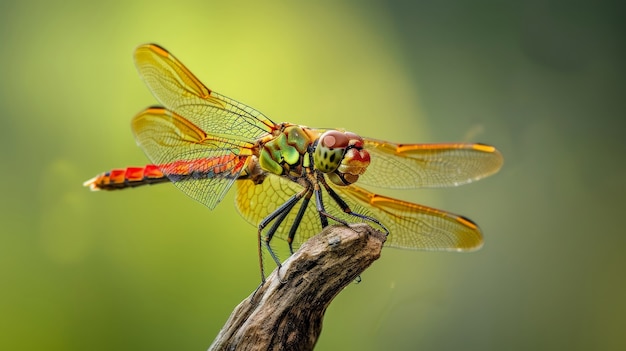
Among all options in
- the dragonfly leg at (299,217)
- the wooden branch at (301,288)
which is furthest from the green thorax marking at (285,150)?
the wooden branch at (301,288)

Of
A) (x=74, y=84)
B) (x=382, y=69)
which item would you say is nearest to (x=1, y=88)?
(x=74, y=84)

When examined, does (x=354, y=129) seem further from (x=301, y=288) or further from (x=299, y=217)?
(x=301, y=288)

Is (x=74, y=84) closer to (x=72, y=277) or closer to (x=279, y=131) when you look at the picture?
(x=72, y=277)

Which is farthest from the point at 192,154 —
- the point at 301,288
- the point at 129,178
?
the point at 301,288

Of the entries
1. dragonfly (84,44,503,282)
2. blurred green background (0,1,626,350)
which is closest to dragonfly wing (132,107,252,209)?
dragonfly (84,44,503,282)

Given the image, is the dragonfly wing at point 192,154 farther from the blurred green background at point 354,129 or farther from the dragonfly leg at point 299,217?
the blurred green background at point 354,129

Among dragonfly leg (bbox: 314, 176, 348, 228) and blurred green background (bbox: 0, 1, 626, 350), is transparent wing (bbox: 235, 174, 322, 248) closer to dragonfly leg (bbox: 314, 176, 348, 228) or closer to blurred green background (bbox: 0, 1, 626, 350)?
dragonfly leg (bbox: 314, 176, 348, 228)

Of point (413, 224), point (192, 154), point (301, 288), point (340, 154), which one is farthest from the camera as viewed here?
point (413, 224)
